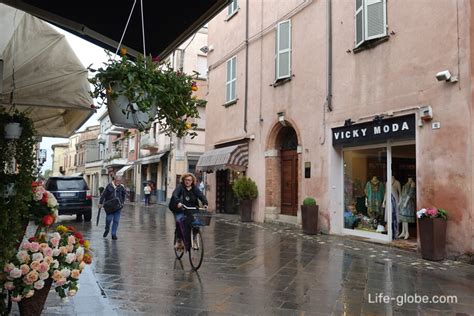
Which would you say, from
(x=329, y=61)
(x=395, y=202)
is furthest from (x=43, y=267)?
(x=329, y=61)

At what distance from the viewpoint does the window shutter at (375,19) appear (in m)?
9.87

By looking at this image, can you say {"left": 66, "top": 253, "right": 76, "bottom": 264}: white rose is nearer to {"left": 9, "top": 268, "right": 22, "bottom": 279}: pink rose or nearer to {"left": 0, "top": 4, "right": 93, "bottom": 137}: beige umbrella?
{"left": 9, "top": 268, "right": 22, "bottom": 279}: pink rose

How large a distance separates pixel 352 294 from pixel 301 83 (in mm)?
8474

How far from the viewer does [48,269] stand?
3.63m

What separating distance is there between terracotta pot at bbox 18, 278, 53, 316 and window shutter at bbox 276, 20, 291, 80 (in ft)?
36.2

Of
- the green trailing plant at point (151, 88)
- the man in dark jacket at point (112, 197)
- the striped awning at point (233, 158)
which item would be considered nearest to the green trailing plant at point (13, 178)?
the green trailing plant at point (151, 88)

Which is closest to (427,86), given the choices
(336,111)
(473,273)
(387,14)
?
(387,14)

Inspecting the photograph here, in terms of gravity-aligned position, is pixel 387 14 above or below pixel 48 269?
above

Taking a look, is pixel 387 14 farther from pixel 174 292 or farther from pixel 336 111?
→ pixel 174 292

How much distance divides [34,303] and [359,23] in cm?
951

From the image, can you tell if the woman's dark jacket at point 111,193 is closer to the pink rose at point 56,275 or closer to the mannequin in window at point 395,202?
the mannequin in window at point 395,202

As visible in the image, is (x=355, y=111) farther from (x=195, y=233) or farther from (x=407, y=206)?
(x=195, y=233)

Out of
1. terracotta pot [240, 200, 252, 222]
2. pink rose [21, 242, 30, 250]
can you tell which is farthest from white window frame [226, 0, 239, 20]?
pink rose [21, 242, 30, 250]

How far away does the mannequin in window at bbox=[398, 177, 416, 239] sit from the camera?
975 cm
